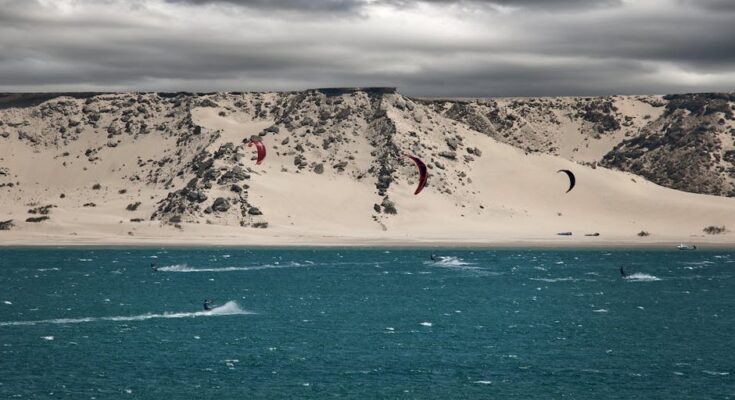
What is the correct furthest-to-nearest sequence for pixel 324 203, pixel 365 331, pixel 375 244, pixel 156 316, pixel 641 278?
1. pixel 324 203
2. pixel 375 244
3. pixel 641 278
4. pixel 156 316
5. pixel 365 331

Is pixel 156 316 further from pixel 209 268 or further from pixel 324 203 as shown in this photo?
pixel 324 203

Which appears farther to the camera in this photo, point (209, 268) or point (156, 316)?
point (209, 268)

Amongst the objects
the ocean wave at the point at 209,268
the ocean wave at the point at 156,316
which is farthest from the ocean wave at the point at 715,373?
the ocean wave at the point at 209,268

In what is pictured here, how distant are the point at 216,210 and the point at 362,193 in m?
28.1

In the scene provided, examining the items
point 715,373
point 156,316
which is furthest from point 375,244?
point 715,373

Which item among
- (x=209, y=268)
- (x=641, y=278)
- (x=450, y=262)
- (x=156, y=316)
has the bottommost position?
(x=156, y=316)

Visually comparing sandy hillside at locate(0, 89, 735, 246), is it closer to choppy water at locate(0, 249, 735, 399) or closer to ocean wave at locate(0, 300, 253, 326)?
choppy water at locate(0, 249, 735, 399)

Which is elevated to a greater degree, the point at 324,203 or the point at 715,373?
the point at 324,203

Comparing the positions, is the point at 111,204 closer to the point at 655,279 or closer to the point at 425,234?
the point at 425,234

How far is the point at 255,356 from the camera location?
5791 cm

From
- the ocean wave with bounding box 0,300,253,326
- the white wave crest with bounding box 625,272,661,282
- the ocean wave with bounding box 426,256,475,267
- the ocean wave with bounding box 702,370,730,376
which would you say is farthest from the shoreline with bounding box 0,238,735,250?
the ocean wave with bounding box 702,370,730,376

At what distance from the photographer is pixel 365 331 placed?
68125mm

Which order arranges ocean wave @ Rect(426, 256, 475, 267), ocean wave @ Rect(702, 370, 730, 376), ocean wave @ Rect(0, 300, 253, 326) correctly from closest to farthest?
1. ocean wave @ Rect(702, 370, 730, 376)
2. ocean wave @ Rect(0, 300, 253, 326)
3. ocean wave @ Rect(426, 256, 475, 267)

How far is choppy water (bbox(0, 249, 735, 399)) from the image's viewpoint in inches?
1991
